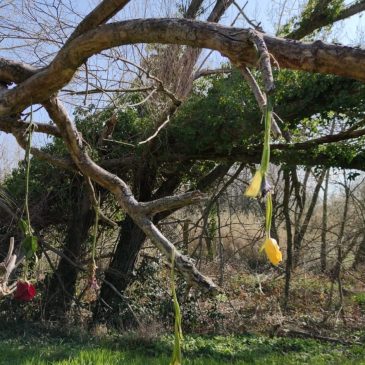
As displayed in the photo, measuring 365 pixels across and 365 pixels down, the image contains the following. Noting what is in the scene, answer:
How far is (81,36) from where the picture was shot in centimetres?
254

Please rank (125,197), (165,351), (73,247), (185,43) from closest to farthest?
(185,43) → (125,197) → (165,351) → (73,247)

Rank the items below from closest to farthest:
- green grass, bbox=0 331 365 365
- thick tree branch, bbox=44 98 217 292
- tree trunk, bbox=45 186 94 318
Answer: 1. thick tree branch, bbox=44 98 217 292
2. green grass, bbox=0 331 365 365
3. tree trunk, bbox=45 186 94 318

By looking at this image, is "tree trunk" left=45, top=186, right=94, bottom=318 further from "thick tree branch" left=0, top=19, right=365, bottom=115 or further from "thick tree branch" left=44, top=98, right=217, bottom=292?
"thick tree branch" left=0, top=19, right=365, bottom=115

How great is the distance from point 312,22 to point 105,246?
17.9 feet

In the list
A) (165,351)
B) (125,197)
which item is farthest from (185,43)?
(165,351)

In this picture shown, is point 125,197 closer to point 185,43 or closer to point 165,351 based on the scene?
point 185,43

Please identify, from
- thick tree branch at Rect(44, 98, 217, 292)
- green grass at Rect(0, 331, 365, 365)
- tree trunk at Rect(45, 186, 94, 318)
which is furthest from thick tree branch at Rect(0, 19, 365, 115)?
tree trunk at Rect(45, 186, 94, 318)

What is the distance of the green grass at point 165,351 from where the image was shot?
18.5ft

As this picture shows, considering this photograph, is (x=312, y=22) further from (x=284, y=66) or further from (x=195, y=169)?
(x=284, y=66)

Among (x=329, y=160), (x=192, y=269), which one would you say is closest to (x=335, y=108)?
(x=329, y=160)

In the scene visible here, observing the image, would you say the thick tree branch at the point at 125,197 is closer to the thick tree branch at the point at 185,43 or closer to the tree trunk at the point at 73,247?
the thick tree branch at the point at 185,43

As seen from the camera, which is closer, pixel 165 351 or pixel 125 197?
pixel 125 197

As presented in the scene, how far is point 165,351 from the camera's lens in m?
6.52

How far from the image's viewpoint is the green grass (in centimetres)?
564
